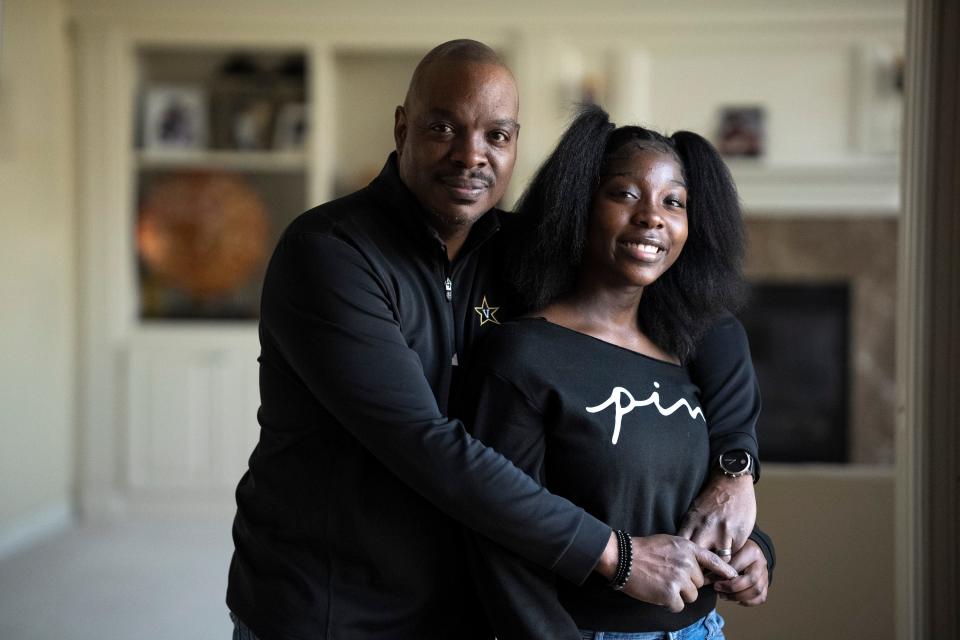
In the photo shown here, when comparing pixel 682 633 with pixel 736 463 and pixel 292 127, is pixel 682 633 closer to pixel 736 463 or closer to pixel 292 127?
pixel 736 463

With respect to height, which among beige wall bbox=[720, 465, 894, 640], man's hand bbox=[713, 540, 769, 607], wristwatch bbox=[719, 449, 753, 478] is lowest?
beige wall bbox=[720, 465, 894, 640]

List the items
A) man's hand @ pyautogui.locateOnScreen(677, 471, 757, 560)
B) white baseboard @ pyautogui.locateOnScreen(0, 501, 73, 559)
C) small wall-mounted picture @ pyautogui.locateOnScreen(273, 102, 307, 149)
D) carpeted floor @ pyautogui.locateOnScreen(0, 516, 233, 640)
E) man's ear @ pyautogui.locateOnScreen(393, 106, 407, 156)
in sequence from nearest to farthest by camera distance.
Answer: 1. man's hand @ pyautogui.locateOnScreen(677, 471, 757, 560)
2. man's ear @ pyautogui.locateOnScreen(393, 106, 407, 156)
3. carpeted floor @ pyautogui.locateOnScreen(0, 516, 233, 640)
4. white baseboard @ pyautogui.locateOnScreen(0, 501, 73, 559)
5. small wall-mounted picture @ pyautogui.locateOnScreen(273, 102, 307, 149)

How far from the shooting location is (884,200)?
4.48 m

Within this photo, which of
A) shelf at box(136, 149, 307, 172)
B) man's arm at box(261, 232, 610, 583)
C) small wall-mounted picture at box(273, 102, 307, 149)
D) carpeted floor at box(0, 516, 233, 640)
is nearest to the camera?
man's arm at box(261, 232, 610, 583)

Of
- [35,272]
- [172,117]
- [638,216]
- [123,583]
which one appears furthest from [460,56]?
[172,117]

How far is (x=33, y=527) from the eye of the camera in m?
4.19

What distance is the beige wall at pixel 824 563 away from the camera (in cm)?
206

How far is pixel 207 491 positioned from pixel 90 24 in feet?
7.13

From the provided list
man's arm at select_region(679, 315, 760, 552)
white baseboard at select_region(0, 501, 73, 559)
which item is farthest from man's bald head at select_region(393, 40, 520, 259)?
white baseboard at select_region(0, 501, 73, 559)

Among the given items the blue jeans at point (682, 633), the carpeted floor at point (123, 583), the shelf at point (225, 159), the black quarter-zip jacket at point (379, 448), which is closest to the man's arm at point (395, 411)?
the black quarter-zip jacket at point (379, 448)

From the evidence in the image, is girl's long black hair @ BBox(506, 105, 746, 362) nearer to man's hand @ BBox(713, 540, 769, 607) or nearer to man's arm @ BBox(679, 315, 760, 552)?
man's arm @ BBox(679, 315, 760, 552)

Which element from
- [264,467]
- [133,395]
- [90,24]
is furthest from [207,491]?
[264,467]

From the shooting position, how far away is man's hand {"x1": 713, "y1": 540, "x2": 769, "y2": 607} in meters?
1.34

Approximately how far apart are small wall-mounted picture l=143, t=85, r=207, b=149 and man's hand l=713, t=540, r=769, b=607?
3.95 meters
